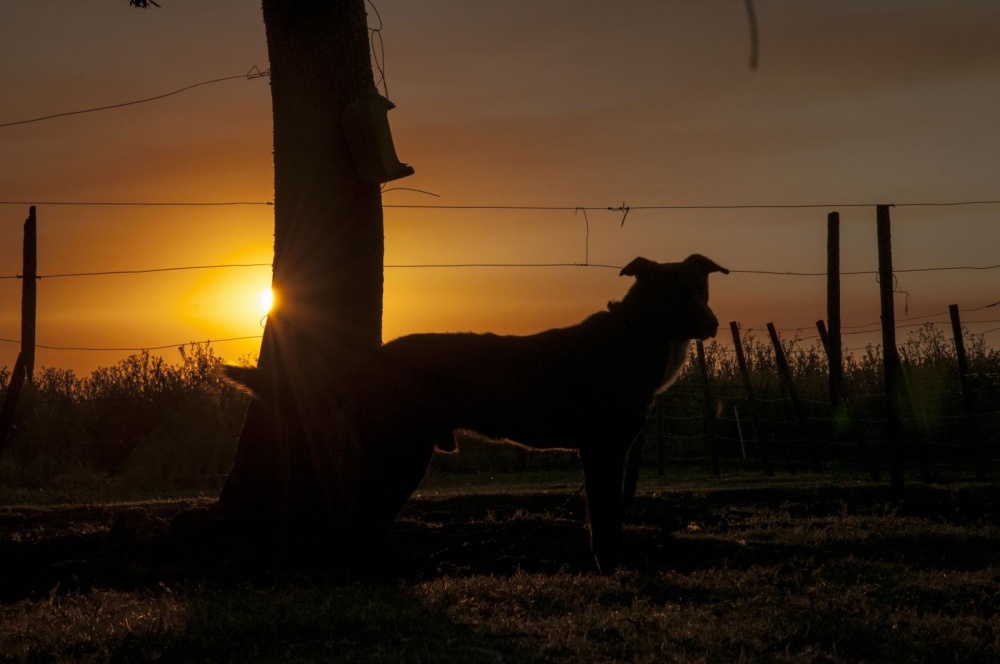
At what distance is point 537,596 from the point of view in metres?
6.89

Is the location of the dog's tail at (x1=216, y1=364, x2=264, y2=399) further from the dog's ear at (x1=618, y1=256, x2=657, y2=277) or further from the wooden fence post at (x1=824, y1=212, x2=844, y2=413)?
the wooden fence post at (x1=824, y1=212, x2=844, y2=413)

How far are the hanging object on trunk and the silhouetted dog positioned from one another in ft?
6.57

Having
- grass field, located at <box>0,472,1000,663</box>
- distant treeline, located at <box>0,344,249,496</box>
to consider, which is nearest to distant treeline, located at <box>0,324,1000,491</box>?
distant treeline, located at <box>0,344,249,496</box>

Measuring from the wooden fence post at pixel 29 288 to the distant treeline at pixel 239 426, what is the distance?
14.7 feet

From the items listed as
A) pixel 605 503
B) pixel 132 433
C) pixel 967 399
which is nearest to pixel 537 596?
pixel 605 503

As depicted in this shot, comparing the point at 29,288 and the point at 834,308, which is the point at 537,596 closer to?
the point at 834,308

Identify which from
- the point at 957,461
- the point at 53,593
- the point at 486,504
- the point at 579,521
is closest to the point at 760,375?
the point at 957,461

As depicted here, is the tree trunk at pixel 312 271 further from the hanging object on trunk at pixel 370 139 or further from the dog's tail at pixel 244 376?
the dog's tail at pixel 244 376

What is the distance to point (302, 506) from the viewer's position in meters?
9.14

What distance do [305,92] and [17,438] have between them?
21.2 meters

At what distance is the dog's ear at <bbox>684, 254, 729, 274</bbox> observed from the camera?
8.93 metres

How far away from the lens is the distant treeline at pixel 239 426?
2623 centimetres

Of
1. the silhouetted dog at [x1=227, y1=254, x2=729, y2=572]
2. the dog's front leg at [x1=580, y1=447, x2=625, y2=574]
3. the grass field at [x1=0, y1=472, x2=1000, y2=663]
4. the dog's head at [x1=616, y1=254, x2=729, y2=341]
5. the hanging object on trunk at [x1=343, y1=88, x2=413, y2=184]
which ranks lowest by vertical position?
the grass field at [x1=0, y1=472, x2=1000, y2=663]

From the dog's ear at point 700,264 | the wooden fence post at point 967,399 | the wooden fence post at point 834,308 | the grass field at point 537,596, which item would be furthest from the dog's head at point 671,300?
the wooden fence post at point 967,399
